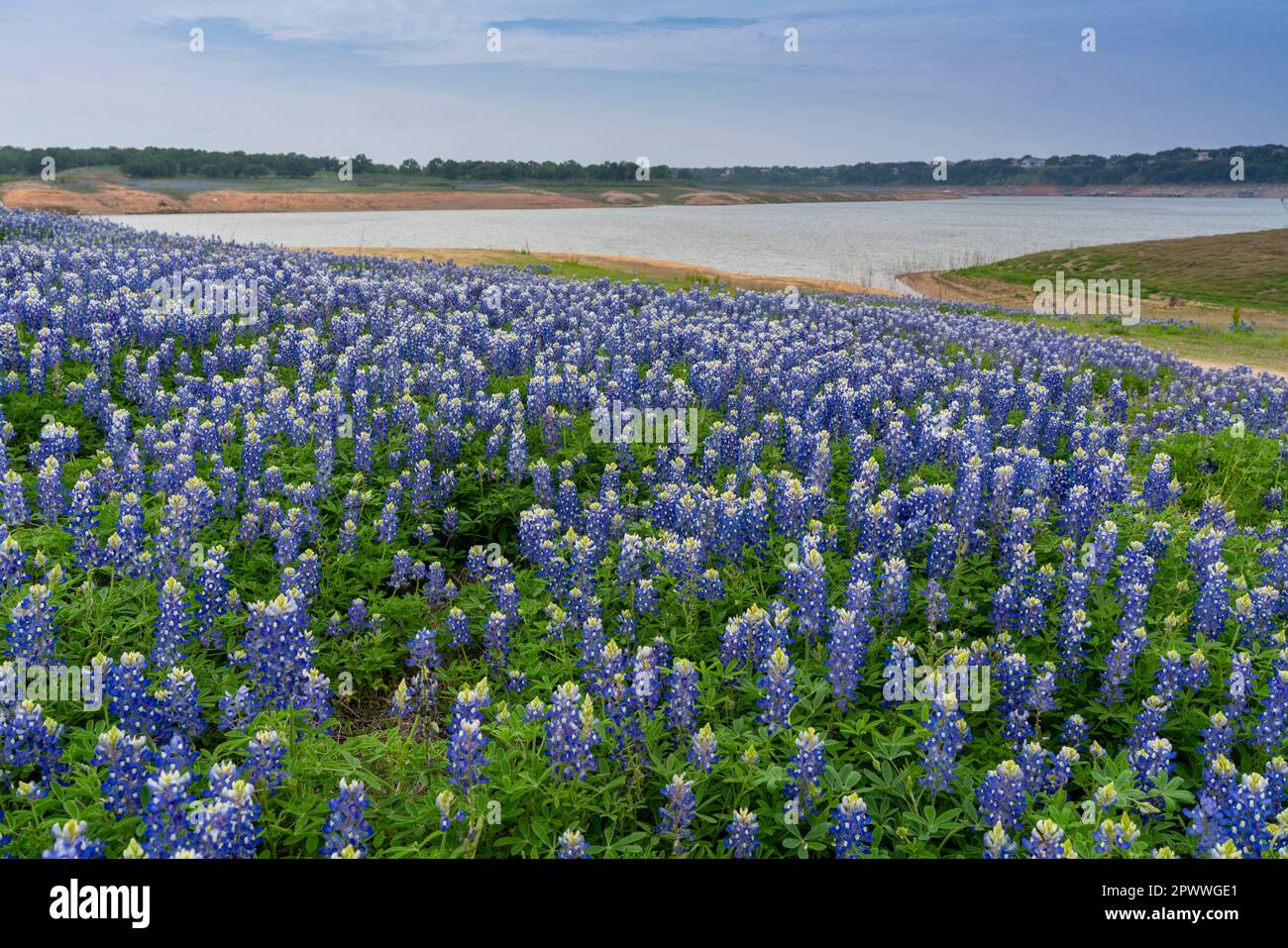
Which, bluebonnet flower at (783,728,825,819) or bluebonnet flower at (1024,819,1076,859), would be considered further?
bluebonnet flower at (783,728,825,819)

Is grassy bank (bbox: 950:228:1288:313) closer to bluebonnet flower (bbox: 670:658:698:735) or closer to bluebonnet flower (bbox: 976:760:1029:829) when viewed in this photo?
bluebonnet flower (bbox: 976:760:1029:829)

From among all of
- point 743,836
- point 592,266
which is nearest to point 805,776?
point 743,836

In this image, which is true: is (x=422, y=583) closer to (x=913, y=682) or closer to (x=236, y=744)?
(x=236, y=744)

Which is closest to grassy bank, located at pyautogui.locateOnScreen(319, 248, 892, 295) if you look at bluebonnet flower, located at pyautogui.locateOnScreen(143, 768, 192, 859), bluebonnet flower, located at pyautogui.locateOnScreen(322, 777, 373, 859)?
bluebonnet flower, located at pyautogui.locateOnScreen(322, 777, 373, 859)

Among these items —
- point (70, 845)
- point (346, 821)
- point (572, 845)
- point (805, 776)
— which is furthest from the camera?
point (805, 776)

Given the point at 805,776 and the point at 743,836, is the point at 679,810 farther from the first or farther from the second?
the point at 805,776

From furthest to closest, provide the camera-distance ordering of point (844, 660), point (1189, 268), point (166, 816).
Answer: point (1189, 268) → point (844, 660) → point (166, 816)

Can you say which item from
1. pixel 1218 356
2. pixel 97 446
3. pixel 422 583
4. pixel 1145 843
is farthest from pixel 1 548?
pixel 1218 356

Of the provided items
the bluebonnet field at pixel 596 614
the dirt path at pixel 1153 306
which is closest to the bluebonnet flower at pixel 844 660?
the bluebonnet field at pixel 596 614
